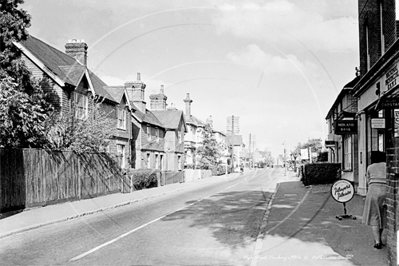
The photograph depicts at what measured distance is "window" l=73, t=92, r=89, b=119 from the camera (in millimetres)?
25644

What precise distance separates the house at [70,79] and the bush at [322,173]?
12.0 meters

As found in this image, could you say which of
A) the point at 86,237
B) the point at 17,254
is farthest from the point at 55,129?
the point at 17,254

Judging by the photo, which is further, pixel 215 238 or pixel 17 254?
pixel 215 238

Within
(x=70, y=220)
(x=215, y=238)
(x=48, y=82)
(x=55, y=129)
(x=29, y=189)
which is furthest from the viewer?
(x=48, y=82)

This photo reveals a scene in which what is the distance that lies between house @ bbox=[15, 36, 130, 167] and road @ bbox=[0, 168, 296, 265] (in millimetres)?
10607

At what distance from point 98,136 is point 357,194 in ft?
42.1

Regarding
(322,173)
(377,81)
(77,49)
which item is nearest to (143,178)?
(322,173)

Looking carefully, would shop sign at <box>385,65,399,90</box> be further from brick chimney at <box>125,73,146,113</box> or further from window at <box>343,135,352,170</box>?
brick chimney at <box>125,73,146,113</box>

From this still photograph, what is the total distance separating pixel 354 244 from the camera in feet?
Answer: 27.9

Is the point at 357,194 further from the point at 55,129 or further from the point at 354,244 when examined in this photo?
the point at 55,129

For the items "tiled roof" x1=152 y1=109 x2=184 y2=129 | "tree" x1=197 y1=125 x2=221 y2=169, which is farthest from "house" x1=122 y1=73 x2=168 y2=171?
"tree" x1=197 y1=125 x2=221 y2=169

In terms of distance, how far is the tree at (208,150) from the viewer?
60656 millimetres

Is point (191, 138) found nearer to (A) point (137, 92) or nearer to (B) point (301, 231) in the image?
(A) point (137, 92)

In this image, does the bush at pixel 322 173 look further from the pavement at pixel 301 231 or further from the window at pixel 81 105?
the window at pixel 81 105
